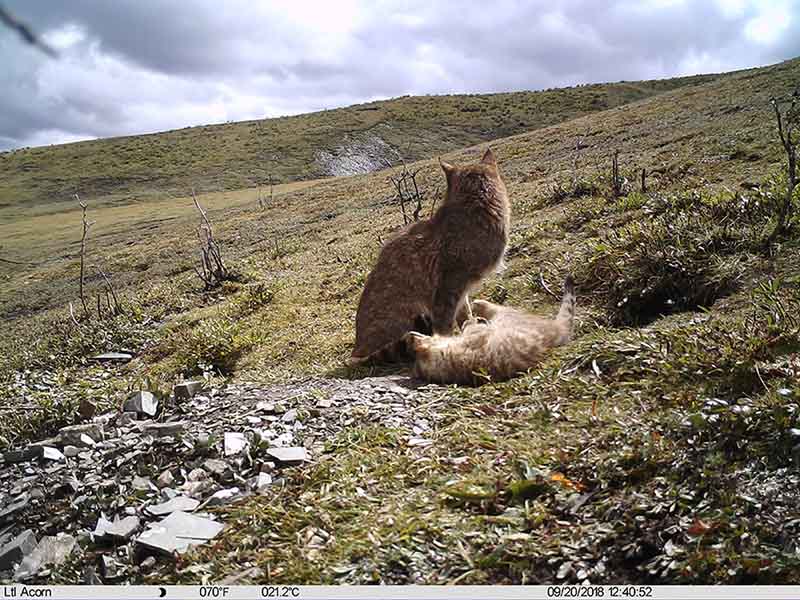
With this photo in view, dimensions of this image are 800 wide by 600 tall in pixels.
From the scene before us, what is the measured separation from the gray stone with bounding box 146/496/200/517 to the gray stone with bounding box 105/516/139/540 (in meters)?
0.10

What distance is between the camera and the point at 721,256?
6250mm

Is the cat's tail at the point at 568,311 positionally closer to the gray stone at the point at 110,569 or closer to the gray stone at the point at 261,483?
the gray stone at the point at 261,483

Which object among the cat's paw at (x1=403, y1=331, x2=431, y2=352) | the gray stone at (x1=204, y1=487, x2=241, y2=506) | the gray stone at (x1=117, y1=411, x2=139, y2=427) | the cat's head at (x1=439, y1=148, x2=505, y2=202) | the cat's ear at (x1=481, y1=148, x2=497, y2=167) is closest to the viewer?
the gray stone at (x1=204, y1=487, x2=241, y2=506)

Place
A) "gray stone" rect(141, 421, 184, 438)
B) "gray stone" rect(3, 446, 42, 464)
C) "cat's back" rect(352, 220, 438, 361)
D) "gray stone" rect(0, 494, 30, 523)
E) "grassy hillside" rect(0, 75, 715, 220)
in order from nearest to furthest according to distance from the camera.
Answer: "gray stone" rect(0, 494, 30, 523), "gray stone" rect(141, 421, 184, 438), "gray stone" rect(3, 446, 42, 464), "cat's back" rect(352, 220, 438, 361), "grassy hillside" rect(0, 75, 715, 220)

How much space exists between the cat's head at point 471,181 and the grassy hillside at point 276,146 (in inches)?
2270

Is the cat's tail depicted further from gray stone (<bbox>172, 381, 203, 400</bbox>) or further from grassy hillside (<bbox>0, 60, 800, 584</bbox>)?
gray stone (<bbox>172, 381, 203, 400</bbox>)

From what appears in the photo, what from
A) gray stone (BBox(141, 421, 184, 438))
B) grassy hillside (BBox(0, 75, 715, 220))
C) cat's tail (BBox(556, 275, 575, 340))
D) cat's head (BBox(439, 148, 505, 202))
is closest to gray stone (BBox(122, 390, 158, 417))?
gray stone (BBox(141, 421, 184, 438))

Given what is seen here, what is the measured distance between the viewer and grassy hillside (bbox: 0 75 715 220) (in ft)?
Result: 229

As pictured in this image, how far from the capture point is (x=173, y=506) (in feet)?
11.8

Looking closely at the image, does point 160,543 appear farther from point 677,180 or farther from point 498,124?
point 498,124

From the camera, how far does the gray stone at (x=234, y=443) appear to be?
13.5ft

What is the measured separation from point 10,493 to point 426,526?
10.2 feet

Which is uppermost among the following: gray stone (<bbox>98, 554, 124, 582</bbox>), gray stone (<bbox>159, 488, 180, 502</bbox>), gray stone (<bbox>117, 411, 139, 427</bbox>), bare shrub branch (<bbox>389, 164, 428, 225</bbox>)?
bare shrub branch (<bbox>389, 164, 428, 225</bbox>)

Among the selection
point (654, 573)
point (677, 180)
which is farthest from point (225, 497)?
point (677, 180)
